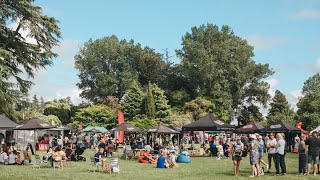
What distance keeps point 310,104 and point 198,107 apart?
13939 millimetres

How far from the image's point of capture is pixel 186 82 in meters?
62.5

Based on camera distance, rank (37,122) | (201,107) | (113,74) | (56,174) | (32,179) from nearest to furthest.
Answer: (32,179) → (56,174) → (37,122) → (201,107) → (113,74)

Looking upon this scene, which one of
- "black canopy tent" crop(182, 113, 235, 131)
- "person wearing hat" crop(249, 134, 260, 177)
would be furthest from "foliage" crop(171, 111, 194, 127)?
"person wearing hat" crop(249, 134, 260, 177)

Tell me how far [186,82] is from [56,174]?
4726 centimetres

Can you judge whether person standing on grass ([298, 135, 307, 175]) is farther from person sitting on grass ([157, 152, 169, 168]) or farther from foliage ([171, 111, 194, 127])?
foliage ([171, 111, 194, 127])

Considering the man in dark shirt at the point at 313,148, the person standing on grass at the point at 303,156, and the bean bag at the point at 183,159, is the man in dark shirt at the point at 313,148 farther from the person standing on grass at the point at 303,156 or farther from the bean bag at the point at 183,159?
the bean bag at the point at 183,159

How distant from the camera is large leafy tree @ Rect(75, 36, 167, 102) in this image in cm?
6456

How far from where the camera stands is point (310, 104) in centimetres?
4609

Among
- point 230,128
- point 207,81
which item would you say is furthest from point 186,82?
point 230,128

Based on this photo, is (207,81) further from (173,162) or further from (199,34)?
(173,162)

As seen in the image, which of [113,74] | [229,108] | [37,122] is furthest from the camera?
[113,74]

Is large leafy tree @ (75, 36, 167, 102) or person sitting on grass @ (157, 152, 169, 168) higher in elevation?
large leafy tree @ (75, 36, 167, 102)

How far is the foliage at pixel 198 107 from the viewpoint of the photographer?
54438 mm

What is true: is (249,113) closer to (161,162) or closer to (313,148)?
(161,162)
